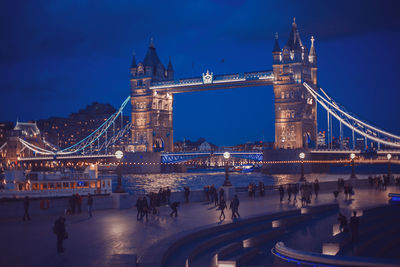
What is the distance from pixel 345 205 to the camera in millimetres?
25328

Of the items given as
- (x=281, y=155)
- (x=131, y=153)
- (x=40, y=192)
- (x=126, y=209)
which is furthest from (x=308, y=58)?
(x=126, y=209)

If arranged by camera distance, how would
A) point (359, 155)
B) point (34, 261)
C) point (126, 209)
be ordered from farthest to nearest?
1. point (359, 155)
2. point (126, 209)
3. point (34, 261)

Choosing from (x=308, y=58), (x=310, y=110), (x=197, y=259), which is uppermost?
(x=308, y=58)

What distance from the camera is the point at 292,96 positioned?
82688 mm

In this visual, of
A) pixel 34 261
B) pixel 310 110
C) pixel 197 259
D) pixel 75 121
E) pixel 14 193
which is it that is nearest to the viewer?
pixel 34 261

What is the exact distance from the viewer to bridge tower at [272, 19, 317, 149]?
82.4 metres

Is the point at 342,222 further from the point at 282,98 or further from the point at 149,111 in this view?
the point at 149,111

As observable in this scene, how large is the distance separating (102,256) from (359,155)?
68452mm

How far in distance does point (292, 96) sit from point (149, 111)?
92.2ft

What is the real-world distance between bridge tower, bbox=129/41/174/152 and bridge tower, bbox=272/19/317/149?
81.4 ft

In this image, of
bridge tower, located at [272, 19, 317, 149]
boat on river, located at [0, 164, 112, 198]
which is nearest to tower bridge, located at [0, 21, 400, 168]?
bridge tower, located at [272, 19, 317, 149]

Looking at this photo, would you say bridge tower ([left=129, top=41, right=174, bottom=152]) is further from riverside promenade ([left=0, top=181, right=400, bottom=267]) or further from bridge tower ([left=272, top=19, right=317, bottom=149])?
riverside promenade ([left=0, top=181, right=400, bottom=267])

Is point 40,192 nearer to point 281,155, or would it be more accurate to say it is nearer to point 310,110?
point 281,155

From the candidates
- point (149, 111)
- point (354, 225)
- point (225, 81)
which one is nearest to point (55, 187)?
Answer: point (354, 225)
